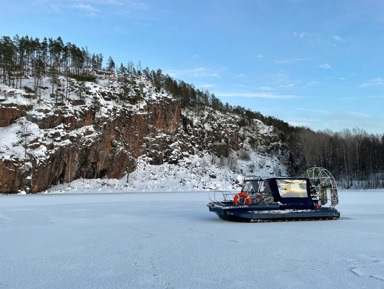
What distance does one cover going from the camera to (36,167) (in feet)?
152

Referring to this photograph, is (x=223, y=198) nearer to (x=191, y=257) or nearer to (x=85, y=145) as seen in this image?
(x=191, y=257)

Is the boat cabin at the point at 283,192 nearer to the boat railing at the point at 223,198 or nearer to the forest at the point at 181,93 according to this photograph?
the boat railing at the point at 223,198

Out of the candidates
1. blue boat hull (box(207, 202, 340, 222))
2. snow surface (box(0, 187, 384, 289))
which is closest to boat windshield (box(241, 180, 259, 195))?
blue boat hull (box(207, 202, 340, 222))

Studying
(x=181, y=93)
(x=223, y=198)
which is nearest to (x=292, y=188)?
(x=223, y=198)

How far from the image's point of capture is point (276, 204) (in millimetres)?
14914

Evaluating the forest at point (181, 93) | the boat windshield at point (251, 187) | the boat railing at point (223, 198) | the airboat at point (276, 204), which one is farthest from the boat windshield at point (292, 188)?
the forest at point (181, 93)

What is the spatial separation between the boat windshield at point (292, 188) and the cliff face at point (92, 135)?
42.1m

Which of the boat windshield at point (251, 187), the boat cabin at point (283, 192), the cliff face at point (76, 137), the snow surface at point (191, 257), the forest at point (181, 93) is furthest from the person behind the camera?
the forest at point (181, 93)

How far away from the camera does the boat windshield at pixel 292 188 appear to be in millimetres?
15430

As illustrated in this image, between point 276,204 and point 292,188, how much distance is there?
4.74 feet

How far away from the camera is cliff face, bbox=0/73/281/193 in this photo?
4675 cm

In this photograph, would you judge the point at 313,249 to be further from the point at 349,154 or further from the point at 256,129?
the point at 256,129

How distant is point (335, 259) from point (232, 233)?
4498 mm

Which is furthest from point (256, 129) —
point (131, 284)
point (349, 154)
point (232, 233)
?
point (131, 284)
